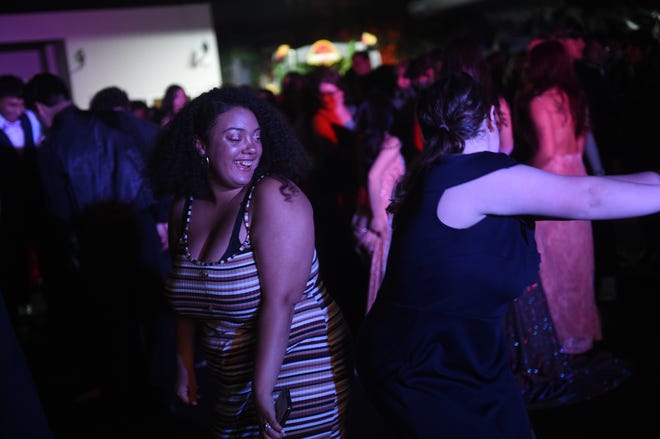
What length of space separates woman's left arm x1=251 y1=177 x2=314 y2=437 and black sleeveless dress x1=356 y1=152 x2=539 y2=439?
11.1 inches

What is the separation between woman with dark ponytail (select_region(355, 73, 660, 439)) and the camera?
5.23 ft

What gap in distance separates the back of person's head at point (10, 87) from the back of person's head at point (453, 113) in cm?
402

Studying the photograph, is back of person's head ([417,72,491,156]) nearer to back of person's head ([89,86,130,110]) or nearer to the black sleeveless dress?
the black sleeveless dress

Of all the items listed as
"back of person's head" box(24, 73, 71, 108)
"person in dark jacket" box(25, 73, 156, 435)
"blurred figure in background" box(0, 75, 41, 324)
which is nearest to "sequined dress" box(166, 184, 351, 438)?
"person in dark jacket" box(25, 73, 156, 435)

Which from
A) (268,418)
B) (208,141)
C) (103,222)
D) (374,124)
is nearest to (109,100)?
(103,222)

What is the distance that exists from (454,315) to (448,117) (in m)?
0.53

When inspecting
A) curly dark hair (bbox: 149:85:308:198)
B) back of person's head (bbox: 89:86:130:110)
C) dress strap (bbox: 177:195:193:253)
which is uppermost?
back of person's head (bbox: 89:86:130:110)

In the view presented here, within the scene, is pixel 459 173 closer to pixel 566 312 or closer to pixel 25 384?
pixel 25 384

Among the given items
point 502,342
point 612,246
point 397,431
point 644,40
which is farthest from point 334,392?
point 644,40

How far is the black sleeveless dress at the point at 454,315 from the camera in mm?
1658

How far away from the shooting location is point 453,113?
1.73m

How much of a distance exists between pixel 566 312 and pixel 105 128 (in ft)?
9.31

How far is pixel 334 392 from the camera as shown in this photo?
199 centimetres

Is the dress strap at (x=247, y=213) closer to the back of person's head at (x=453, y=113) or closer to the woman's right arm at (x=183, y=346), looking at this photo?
the woman's right arm at (x=183, y=346)
